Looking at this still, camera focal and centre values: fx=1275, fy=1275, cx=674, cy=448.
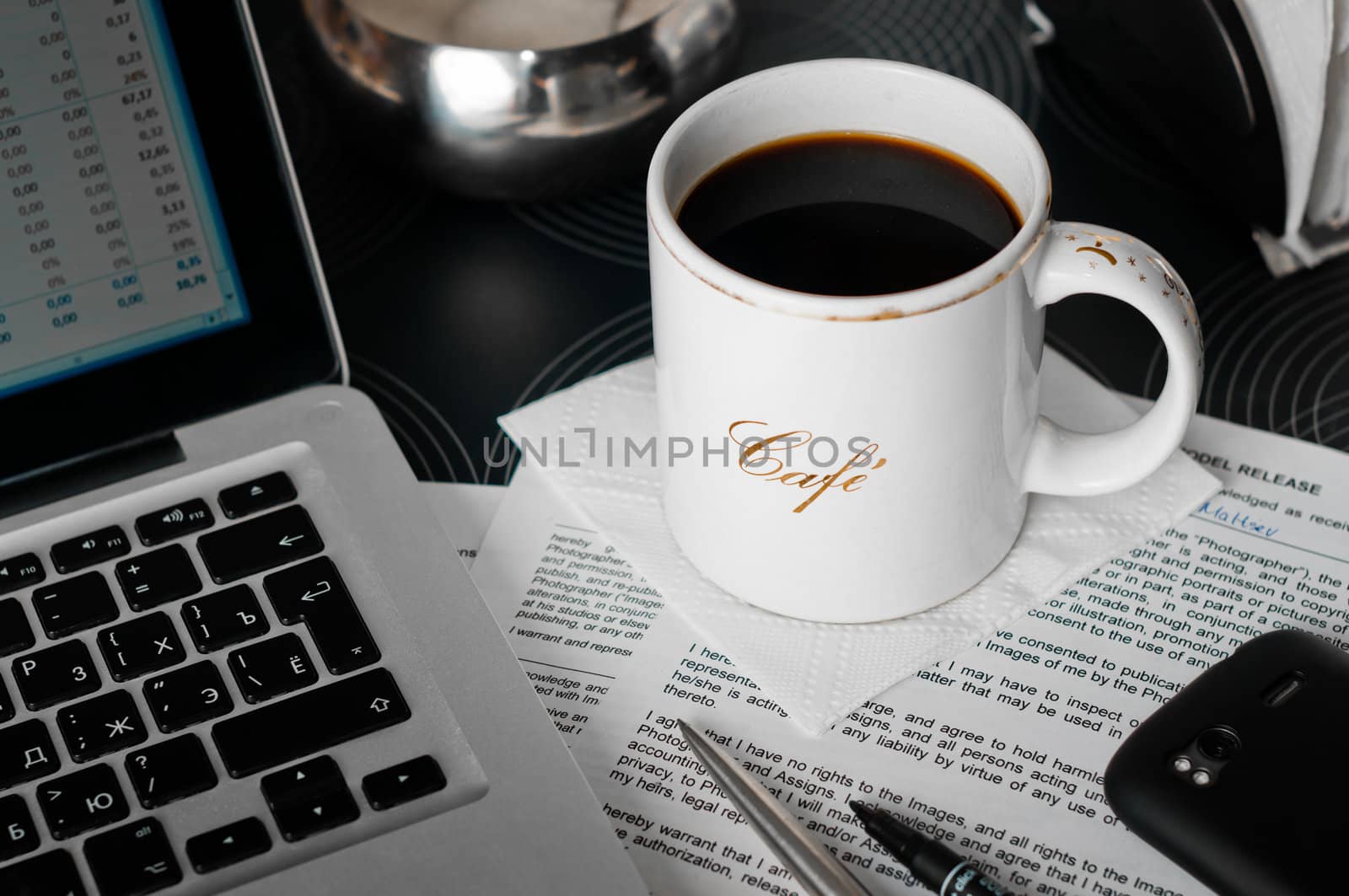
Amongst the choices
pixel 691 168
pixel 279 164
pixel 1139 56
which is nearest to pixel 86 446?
pixel 279 164

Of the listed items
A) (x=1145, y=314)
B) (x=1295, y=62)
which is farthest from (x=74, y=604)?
(x=1295, y=62)

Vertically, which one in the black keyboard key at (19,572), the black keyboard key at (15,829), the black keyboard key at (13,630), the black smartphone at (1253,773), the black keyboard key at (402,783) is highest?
the black keyboard key at (19,572)

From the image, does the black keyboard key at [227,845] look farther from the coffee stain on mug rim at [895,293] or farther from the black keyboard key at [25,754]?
the coffee stain on mug rim at [895,293]

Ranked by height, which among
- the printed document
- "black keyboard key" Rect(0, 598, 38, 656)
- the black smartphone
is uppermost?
"black keyboard key" Rect(0, 598, 38, 656)

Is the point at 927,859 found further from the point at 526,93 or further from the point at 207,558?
the point at 526,93

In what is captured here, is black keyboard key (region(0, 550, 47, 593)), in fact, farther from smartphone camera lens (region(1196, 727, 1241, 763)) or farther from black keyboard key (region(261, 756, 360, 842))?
smartphone camera lens (region(1196, 727, 1241, 763))

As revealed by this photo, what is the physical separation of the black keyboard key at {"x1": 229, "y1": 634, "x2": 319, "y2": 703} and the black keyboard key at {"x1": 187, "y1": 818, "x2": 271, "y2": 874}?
40 mm

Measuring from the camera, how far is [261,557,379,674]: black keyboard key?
1.31 ft

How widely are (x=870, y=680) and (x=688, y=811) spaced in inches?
3.0

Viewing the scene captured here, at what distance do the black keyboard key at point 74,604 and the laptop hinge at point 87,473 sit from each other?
0.06m

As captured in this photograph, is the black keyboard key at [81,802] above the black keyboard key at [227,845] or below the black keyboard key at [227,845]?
above

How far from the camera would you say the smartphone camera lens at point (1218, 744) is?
0.37 meters

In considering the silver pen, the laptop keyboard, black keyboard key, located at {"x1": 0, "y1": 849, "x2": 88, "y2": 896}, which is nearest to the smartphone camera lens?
the silver pen

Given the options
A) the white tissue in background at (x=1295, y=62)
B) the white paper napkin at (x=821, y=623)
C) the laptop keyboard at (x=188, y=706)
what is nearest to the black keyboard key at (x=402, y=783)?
the laptop keyboard at (x=188, y=706)
